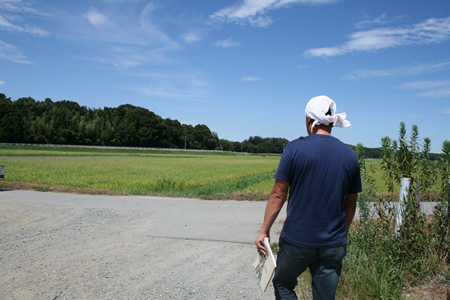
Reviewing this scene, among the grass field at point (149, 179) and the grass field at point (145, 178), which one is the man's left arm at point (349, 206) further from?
the grass field at point (145, 178)

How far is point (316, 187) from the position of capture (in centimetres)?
252

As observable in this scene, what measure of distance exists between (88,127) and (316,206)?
114 metres

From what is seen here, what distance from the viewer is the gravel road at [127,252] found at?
4500mm

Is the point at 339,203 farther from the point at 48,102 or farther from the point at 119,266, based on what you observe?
the point at 48,102

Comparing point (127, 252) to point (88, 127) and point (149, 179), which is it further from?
point (88, 127)

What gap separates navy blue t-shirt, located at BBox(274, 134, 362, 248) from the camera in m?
2.51

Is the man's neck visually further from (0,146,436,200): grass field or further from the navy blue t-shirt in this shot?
(0,146,436,200): grass field

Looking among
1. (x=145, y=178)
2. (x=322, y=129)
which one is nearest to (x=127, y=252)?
(x=322, y=129)

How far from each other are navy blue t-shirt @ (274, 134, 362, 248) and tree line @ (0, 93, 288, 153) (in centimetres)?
9903

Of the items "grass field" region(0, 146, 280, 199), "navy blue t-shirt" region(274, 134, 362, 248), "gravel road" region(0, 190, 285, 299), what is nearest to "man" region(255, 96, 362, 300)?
"navy blue t-shirt" region(274, 134, 362, 248)

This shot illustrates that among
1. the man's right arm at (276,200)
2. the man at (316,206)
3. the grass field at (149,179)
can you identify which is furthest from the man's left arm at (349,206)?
the grass field at (149,179)

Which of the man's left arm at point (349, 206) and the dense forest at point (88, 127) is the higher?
the dense forest at point (88, 127)

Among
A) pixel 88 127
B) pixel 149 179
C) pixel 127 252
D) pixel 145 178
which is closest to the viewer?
pixel 127 252

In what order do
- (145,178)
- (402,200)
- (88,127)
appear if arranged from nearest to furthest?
1. (402,200)
2. (145,178)
3. (88,127)
